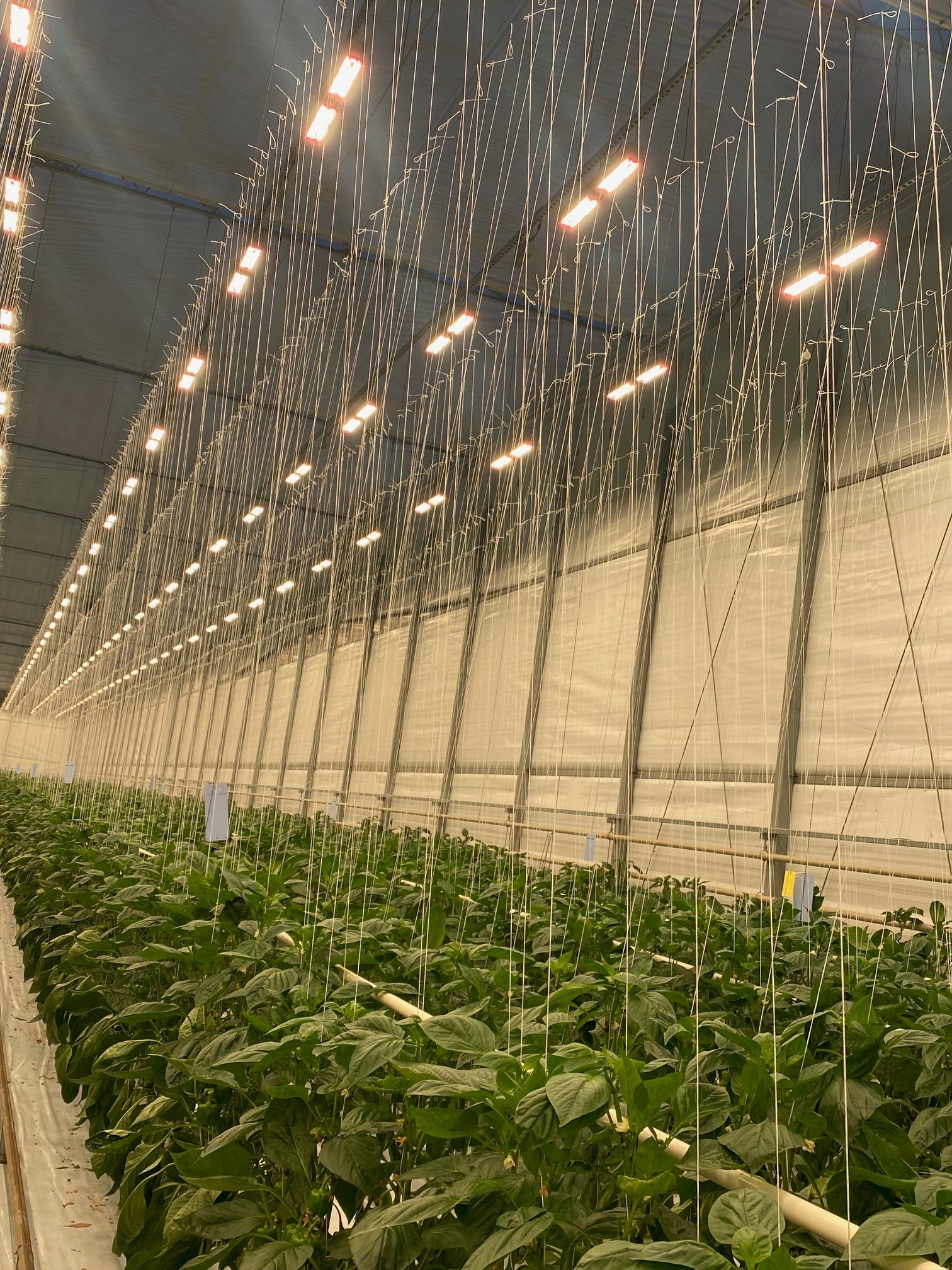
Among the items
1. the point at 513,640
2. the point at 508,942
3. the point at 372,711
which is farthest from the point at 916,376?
the point at 372,711

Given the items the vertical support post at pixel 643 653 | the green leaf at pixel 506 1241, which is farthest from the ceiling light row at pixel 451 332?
the green leaf at pixel 506 1241

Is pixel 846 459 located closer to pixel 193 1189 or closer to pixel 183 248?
pixel 183 248

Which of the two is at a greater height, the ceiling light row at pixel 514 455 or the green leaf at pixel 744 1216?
the ceiling light row at pixel 514 455

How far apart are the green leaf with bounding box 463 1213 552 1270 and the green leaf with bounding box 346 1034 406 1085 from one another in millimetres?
426

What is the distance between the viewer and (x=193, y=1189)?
199 cm

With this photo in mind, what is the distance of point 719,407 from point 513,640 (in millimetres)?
4551

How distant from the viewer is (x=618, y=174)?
15.6ft

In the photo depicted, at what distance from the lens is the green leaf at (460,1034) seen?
1785 mm

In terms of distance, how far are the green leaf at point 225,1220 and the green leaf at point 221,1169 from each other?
0.15 feet

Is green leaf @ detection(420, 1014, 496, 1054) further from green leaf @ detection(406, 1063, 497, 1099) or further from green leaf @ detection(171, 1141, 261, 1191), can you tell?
green leaf @ detection(171, 1141, 261, 1191)

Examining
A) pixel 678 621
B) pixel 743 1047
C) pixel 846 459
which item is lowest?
pixel 743 1047

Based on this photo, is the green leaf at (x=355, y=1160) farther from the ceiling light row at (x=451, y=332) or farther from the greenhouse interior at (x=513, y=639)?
the ceiling light row at (x=451, y=332)

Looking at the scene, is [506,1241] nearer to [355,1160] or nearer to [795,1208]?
[795,1208]

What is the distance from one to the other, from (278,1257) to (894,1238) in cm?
93
